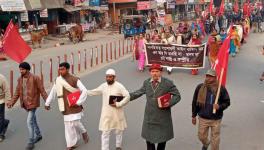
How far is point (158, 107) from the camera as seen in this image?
5.79 m

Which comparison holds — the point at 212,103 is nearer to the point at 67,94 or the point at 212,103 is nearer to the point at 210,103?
the point at 210,103

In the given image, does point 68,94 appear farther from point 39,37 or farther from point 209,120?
point 39,37

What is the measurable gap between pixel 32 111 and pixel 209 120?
3019 millimetres

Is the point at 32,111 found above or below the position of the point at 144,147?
above

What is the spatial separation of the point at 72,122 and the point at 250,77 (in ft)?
28.1

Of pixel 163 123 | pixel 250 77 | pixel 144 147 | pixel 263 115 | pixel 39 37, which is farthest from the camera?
pixel 39 37

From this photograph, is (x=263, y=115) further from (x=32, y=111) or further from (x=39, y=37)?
(x=39, y=37)

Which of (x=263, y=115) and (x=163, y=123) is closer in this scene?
(x=163, y=123)

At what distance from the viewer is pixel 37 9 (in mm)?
31656

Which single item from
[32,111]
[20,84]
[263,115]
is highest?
[20,84]

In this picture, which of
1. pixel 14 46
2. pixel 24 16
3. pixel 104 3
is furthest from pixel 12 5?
pixel 14 46

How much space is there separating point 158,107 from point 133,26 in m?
27.4

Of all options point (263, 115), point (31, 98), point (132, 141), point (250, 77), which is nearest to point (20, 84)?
point (31, 98)

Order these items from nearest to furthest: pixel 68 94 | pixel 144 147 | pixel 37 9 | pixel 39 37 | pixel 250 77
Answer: pixel 68 94
pixel 144 147
pixel 250 77
pixel 39 37
pixel 37 9
